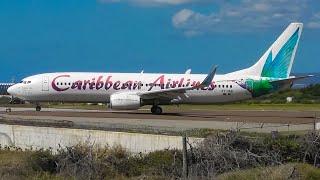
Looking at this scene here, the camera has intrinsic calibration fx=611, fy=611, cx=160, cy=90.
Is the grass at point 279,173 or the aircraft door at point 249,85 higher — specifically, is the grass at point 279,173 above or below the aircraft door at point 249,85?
below

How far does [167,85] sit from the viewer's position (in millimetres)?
44188

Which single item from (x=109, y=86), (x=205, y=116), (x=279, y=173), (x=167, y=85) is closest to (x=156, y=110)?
(x=167, y=85)

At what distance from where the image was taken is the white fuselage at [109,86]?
142ft

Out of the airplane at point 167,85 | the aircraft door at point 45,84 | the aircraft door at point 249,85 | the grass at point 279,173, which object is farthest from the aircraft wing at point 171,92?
the grass at point 279,173

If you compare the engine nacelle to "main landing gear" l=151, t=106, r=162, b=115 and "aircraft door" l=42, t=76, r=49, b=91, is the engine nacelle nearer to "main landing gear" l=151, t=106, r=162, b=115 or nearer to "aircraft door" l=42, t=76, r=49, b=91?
"main landing gear" l=151, t=106, r=162, b=115

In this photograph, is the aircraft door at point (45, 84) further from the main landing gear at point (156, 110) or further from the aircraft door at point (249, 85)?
the aircraft door at point (249, 85)

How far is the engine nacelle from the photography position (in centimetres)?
4128

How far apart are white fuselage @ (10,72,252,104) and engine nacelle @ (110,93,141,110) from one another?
168 cm

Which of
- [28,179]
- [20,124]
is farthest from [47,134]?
[28,179]

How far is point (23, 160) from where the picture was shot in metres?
25.7

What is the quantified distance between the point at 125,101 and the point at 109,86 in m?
2.47

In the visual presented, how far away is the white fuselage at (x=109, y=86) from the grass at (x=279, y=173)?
23920 millimetres

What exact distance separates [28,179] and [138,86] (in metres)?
21.4

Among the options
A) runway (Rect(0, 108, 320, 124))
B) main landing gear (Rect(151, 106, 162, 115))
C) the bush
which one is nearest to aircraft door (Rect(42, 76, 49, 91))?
runway (Rect(0, 108, 320, 124))
